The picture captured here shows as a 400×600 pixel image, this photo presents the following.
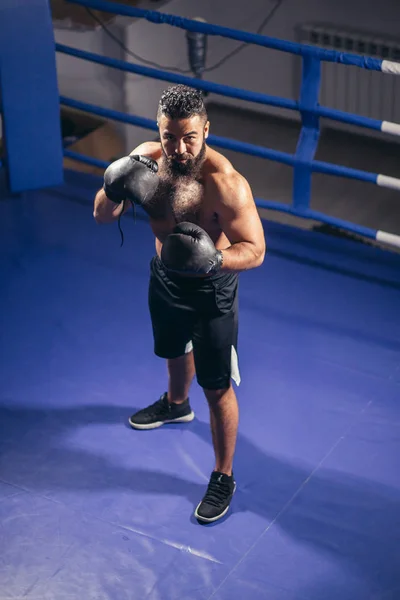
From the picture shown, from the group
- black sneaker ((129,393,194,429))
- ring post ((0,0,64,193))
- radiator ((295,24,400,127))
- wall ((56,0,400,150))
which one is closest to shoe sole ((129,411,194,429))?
black sneaker ((129,393,194,429))

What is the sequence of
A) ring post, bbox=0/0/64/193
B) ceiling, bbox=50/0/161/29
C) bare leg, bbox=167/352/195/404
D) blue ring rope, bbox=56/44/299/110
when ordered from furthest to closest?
1. ceiling, bbox=50/0/161/29
2. ring post, bbox=0/0/64/193
3. blue ring rope, bbox=56/44/299/110
4. bare leg, bbox=167/352/195/404

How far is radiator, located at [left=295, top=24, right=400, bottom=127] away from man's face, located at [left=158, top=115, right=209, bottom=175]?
3130 mm

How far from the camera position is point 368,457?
3119 mm

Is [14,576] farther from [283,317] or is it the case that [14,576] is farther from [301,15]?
[301,15]

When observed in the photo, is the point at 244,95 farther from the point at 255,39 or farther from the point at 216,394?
the point at 216,394

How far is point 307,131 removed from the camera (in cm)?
411

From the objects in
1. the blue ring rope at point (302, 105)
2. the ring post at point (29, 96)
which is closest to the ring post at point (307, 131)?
the blue ring rope at point (302, 105)

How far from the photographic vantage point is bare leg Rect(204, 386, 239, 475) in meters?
2.84

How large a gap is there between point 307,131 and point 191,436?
153 centimetres

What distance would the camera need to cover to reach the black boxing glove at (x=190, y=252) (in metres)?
2.48

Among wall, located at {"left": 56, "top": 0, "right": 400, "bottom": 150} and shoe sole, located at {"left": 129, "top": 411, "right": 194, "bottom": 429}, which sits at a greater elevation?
wall, located at {"left": 56, "top": 0, "right": 400, "bottom": 150}

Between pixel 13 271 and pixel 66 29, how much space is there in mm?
1822

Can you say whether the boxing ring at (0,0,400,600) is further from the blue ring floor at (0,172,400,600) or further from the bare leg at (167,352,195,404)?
the bare leg at (167,352,195,404)

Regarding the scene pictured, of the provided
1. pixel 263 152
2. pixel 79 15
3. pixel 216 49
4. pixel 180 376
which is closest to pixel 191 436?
pixel 180 376
